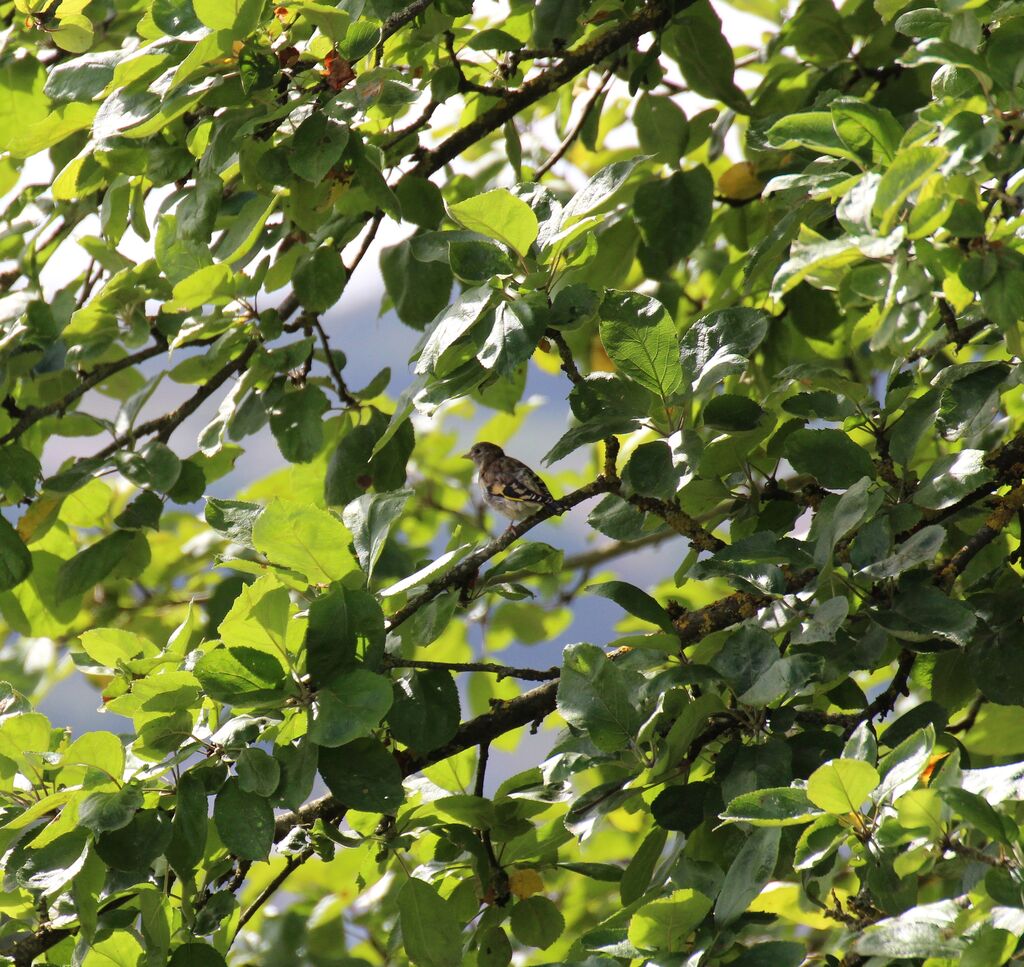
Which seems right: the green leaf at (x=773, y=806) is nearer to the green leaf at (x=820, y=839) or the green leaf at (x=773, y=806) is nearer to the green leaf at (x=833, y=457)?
the green leaf at (x=820, y=839)

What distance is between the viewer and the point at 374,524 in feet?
4.46

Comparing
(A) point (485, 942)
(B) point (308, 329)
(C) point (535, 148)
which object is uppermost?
(C) point (535, 148)

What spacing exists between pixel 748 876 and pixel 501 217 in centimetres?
68

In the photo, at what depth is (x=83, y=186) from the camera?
183 cm

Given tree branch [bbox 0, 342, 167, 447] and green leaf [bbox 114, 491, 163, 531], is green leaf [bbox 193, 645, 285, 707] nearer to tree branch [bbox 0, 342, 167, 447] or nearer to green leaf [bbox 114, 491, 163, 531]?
green leaf [bbox 114, 491, 163, 531]

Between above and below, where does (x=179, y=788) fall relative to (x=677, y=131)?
below

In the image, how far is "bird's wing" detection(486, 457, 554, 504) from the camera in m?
2.20

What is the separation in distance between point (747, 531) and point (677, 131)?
3.18 feet

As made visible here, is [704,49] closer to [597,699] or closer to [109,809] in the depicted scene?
[597,699]

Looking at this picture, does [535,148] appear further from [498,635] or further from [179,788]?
[179,788]

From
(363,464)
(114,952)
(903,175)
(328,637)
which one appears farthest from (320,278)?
(903,175)

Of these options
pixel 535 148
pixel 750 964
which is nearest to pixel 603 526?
pixel 750 964

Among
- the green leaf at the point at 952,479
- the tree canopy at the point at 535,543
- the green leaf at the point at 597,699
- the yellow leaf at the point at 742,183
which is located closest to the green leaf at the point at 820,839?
the tree canopy at the point at 535,543

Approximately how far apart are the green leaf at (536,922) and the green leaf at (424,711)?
31cm
